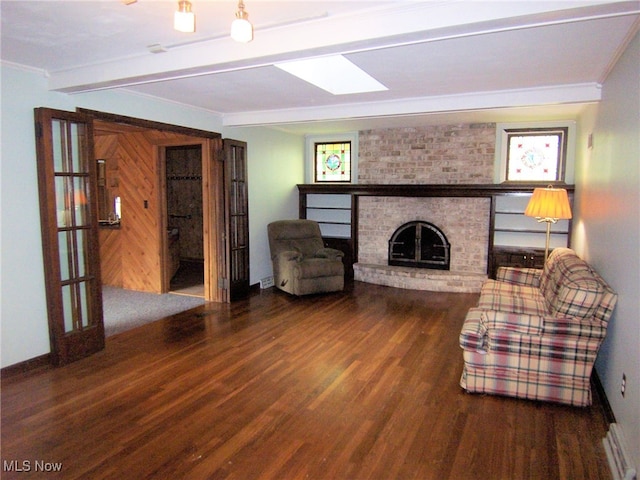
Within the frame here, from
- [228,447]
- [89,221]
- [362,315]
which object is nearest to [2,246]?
[89,221]

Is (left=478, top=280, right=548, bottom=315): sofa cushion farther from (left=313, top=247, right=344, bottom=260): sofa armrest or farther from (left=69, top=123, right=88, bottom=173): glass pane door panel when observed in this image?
(left=69, top=123, right=88, bottom=173): glass pane door panel

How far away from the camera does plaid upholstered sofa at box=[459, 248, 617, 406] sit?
2.90 m

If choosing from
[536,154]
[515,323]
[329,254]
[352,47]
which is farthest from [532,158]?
[352,47]

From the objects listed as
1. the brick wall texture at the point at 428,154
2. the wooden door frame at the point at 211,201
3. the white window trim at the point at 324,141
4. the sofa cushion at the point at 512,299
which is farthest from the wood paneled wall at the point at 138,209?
the sofa cushion at the point at 512,299

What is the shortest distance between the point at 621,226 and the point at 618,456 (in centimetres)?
141

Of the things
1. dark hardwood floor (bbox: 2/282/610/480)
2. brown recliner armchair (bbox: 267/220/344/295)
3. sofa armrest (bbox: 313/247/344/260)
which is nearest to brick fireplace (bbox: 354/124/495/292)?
sofa armrest (bbox: 313/247/344/260)

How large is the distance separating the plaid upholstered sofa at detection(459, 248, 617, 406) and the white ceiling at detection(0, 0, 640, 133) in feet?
5.57

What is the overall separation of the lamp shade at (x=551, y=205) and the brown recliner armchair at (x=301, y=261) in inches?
110

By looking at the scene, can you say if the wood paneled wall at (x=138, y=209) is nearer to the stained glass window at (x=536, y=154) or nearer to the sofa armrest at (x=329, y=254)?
the sofa armrest at (x=329, y=254)

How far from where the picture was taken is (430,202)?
268 inches

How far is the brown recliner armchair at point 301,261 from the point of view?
6020mm

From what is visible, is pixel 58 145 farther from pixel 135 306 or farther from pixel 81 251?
pixel 135 306

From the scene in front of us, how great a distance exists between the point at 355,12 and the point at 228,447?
2.56m

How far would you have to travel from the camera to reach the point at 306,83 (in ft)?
13.2
